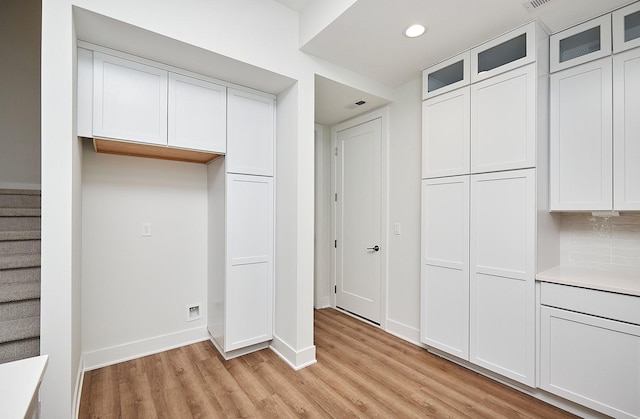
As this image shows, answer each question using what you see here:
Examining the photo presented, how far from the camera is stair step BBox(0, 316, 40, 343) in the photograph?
1.63 meters

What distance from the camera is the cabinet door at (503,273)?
2.07m

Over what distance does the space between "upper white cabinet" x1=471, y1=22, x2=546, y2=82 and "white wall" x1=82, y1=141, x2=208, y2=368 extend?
2.68 m

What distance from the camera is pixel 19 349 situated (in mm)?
1640

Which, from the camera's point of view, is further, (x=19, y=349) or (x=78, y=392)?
(x=78, y=392)

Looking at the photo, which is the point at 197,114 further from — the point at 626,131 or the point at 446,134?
the point at 626,131

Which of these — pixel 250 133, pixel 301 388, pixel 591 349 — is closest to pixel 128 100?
pixel 250 133

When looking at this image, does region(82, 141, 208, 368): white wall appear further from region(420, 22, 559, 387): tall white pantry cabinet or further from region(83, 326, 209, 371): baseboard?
region(420, 22, 559, 387): tall white pantry cabinet

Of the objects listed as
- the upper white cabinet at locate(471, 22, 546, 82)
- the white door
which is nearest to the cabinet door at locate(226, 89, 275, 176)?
the white door

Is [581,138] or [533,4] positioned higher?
[533,4]

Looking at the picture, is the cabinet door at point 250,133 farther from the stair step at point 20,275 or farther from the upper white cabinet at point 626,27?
the upper white cabinet at point 626,27

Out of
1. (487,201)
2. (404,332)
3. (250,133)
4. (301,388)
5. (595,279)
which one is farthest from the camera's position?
(404,332)

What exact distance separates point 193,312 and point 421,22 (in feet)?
10.6

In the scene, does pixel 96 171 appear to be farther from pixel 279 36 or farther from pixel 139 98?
pixel 279 36

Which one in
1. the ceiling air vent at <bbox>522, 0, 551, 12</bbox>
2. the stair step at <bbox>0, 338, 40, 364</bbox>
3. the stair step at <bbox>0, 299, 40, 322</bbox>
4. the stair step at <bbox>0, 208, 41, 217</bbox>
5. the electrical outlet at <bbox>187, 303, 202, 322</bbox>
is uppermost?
the ceiling air vent at <bbox>522, 0, 551, 12</bbox>
